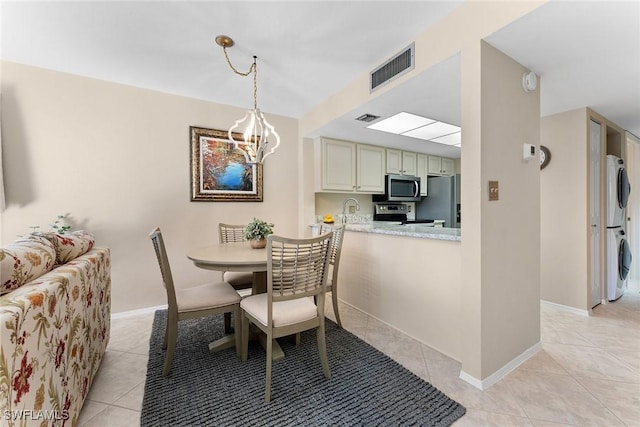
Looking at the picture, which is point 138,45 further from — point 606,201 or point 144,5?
point 606,201

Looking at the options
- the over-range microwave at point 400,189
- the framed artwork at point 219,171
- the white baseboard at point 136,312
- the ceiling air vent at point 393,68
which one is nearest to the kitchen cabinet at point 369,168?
the over-range microwave at point 400,189

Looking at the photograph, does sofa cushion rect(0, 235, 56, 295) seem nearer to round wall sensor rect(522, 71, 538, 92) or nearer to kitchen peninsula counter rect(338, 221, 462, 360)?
kitchen peninsula counter rect(338, 221, 462, 360)

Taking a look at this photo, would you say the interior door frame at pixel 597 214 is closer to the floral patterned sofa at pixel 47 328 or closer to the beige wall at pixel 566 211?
the beige wall at pixel 566 211

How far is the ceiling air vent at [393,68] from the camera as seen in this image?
1961 mm

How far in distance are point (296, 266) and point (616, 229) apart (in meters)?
3.95

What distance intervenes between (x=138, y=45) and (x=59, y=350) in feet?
6.85

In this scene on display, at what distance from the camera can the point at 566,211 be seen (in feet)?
9.03

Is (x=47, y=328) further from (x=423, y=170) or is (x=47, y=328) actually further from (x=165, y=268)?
→ (x=423, y=170)

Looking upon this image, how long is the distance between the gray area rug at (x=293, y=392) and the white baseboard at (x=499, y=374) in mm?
242

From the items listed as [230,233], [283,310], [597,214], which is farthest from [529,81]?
[230,233]

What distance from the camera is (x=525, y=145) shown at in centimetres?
186

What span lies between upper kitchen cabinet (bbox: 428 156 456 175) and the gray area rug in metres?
3.62

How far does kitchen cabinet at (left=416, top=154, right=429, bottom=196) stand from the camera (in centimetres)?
454

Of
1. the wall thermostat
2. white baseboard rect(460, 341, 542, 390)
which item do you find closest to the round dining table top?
white baseboard rect(460, 341, 542, 390)
